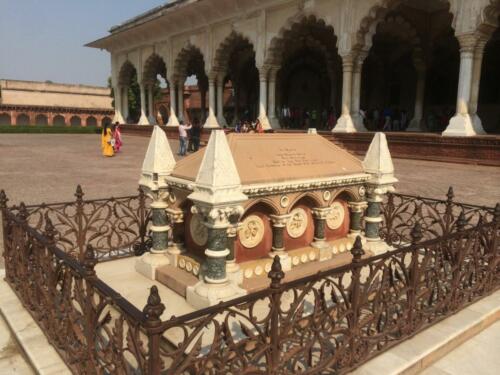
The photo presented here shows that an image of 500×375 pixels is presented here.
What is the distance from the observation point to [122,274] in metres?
3.78

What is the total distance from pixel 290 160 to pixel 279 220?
1.93ft

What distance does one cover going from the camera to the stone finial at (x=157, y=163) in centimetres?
351

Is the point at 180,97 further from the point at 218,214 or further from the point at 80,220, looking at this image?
the point at 218,214

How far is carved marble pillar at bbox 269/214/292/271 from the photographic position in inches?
130

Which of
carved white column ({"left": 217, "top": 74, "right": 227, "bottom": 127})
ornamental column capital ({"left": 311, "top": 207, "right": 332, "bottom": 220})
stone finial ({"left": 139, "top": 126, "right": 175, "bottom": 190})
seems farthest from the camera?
carved white column ({"left": 217, "top": 74, "right": 227, "bottom": 127})

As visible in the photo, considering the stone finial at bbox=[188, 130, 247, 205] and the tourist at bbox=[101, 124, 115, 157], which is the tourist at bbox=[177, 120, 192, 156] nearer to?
the tourist at bbox=[101, 124, 115, 157]

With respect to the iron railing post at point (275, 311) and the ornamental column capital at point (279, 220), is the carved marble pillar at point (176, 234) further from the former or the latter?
the iron railing post at point (275, 311)

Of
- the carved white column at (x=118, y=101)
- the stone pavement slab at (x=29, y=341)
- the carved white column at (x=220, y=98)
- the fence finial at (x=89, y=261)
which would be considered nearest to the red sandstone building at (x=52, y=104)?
the carved white column at (x=118, y=101)

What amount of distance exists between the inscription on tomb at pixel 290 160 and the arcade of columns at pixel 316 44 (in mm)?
A: 9277

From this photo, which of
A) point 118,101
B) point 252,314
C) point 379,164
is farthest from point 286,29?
point 118,101

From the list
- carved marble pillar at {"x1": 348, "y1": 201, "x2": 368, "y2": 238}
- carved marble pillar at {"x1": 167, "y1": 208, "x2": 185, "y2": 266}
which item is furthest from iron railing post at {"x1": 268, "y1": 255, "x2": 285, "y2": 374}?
carved marble pillar at {"x1": 348, "y1": 201, "x2": 368, "y2": 238}

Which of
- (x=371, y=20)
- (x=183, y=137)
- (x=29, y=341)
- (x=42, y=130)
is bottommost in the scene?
(x=29, y=341)

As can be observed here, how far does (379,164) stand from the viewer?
13.0ft

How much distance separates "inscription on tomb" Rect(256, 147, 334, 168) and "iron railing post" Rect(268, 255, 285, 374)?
1.47m
